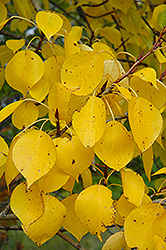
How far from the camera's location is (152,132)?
18.5 inches

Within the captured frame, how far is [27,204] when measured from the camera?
495 mm

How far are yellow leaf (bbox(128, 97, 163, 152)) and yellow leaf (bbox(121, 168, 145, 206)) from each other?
0.33 feet

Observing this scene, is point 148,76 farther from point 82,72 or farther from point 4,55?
point 4,55

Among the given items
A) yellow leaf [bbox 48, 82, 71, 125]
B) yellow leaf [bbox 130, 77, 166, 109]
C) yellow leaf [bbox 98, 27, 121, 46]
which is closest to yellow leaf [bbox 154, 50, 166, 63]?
yellow leaf [bbox 130, 77, 166, 109]

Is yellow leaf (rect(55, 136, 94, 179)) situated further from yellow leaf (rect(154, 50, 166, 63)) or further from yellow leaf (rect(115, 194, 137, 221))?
yellow leaf (rect(154, 50, 166, 63))

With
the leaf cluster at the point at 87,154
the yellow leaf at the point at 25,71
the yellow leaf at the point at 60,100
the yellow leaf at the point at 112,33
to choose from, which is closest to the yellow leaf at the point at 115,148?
the leaf cluster at the point at 87,154

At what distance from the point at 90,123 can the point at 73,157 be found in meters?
0.08

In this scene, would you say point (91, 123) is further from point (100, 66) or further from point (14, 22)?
point (14, 22)

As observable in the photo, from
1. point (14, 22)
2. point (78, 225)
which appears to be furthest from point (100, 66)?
point (14, 22)

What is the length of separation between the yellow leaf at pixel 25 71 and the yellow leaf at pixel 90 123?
0.18m

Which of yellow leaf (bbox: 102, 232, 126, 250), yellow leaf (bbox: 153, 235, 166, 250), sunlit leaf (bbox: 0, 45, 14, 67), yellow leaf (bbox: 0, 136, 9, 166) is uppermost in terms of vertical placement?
sunlit leaf (bbox: 0, 45, 14, 67)

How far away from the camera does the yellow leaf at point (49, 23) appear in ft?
1.91

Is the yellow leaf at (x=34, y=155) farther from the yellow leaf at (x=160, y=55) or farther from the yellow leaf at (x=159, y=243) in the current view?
the yellow leaf at (x=160, y=55)

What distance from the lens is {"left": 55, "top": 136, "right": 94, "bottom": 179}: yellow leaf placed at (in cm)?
50
